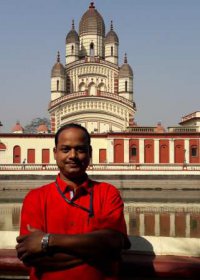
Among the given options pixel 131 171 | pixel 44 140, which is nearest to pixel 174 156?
pixel 131 171

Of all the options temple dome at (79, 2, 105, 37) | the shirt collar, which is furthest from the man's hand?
temple dome at (79, 2, 105, 37)

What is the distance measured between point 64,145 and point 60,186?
0.95 ft

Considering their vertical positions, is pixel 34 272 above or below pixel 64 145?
below

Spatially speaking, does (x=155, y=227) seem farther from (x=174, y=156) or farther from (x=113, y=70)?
(x=113, y=70)

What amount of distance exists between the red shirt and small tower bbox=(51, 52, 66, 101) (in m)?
50.6

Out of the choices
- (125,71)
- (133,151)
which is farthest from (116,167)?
(125,71)

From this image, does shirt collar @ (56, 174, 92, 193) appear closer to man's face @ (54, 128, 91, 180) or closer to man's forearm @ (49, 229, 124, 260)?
man's face @ (54, 128, 91, 180)

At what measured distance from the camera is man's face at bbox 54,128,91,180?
2.56 metres

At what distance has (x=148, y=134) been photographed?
122ft

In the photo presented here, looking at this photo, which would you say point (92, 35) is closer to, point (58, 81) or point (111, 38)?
point (111, 38)

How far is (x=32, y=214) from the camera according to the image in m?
2.35

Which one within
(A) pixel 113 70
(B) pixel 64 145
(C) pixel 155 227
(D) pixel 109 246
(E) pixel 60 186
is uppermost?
(A) pixel 113 70

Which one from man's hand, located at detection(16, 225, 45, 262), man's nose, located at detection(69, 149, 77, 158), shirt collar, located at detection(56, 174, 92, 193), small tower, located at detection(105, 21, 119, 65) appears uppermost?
small tower, located at detection(105, 21, 119, 65)

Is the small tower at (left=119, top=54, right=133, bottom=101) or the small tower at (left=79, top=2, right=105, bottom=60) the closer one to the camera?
the small tower at (left=119, top=54, right=133, bottom=101)
